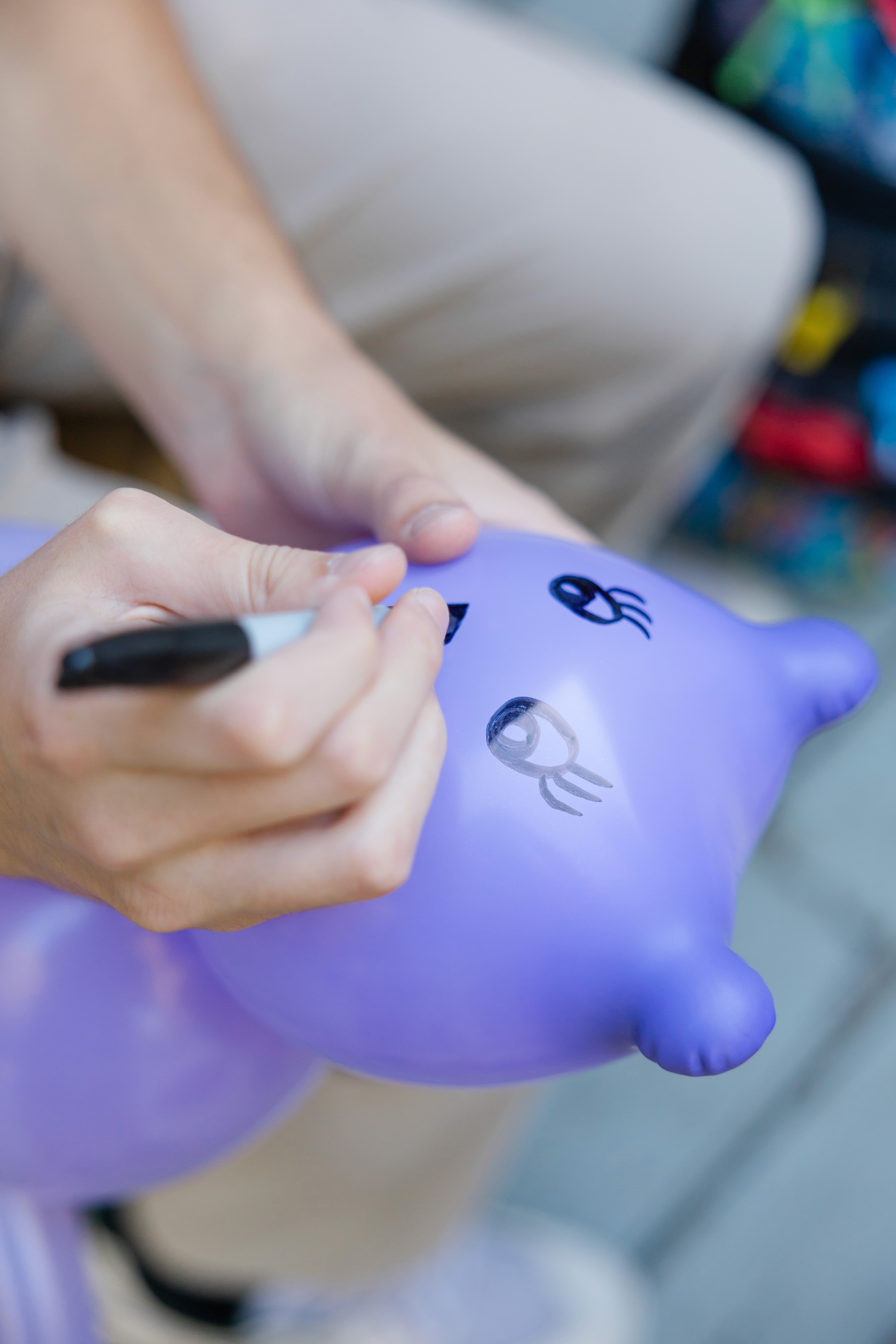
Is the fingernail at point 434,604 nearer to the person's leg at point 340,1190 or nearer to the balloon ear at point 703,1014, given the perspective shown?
the balloon ear at point 703,1014

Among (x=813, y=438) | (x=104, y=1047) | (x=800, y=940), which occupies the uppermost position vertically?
(x=813, y=438)

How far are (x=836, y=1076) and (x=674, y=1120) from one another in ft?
0.73

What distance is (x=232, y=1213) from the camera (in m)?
1.02

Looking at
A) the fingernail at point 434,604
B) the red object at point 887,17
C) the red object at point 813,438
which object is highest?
the red object at point 887,17

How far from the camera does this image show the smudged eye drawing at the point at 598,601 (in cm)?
55

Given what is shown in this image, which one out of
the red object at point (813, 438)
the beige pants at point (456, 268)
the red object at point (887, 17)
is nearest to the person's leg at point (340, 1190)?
the beige pants at point (456, 268)

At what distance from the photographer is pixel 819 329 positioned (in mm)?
1458

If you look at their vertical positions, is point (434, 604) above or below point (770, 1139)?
above

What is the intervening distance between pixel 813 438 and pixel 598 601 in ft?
3.56

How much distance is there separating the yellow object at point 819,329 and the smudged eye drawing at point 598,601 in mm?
1053

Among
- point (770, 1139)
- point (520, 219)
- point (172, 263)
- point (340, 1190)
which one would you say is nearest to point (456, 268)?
point (520, 219)

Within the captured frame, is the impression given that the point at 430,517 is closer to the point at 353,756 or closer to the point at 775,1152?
the point at 353,756

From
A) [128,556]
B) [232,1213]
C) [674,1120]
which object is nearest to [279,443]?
[128,556]

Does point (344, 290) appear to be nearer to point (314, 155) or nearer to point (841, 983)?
point (314, 155)
